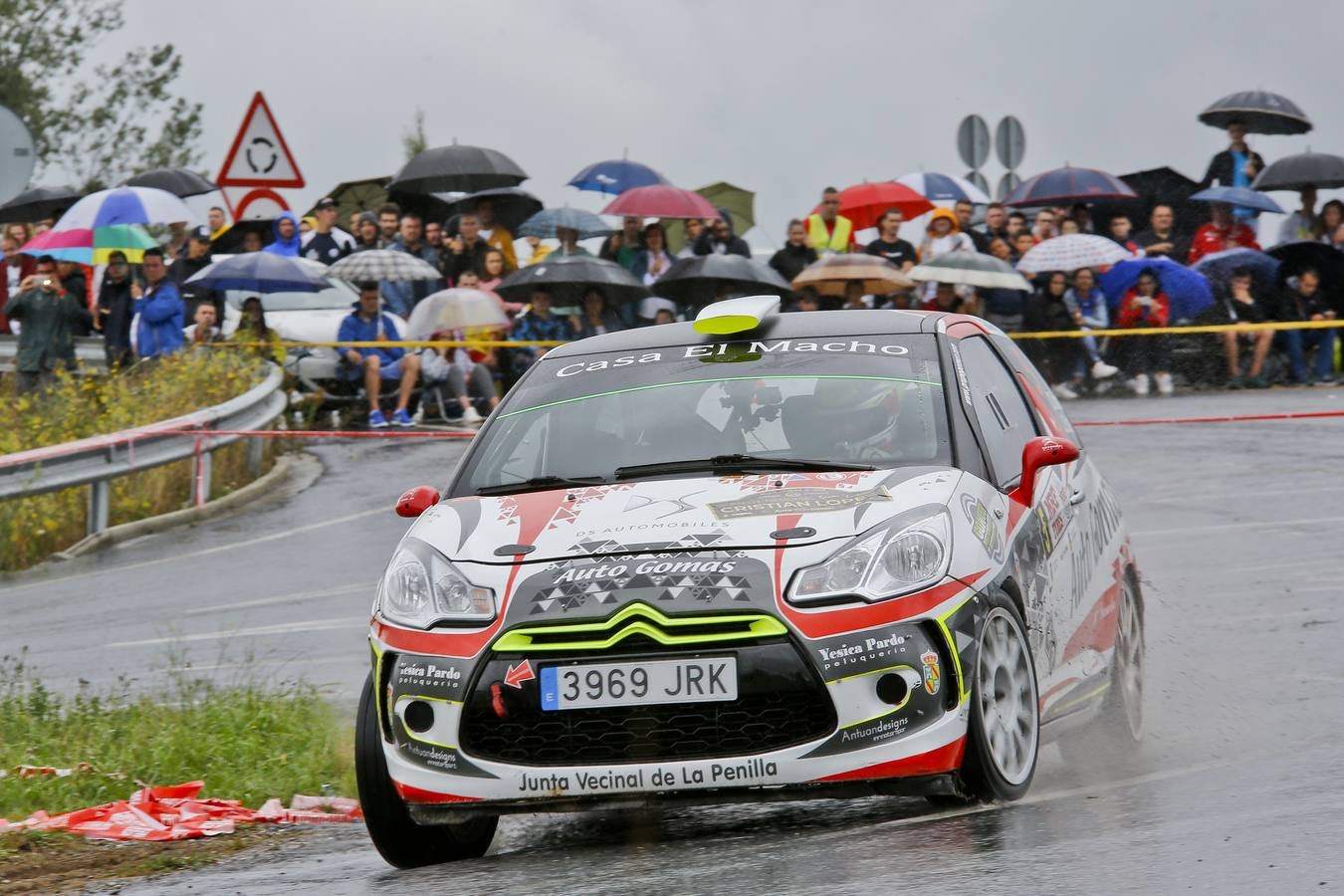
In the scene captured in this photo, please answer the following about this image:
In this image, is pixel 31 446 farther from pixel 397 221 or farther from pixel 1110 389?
pixel 1110 389

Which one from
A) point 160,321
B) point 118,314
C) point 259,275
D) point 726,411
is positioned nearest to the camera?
point 726,411

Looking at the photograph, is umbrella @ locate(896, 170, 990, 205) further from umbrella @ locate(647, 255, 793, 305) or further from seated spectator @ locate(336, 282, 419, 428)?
seated spectator @ locate(336, 282, 419, 428)

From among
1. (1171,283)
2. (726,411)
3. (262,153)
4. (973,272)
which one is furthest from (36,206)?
(726,411)

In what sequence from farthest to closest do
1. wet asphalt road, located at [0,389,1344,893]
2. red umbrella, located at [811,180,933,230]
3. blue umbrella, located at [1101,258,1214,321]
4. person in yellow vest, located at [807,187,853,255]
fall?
1. red umbrella, located at [811,180,933,230]
2. person in yellow vest, located at [807,187,853,255]
3. blue umbrella, located at [1101,258,1214,321]
4. wet asphalt road, located at [0,389,1344,893]

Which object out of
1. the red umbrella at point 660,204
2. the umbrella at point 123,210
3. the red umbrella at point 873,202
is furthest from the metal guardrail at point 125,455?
the red umbrella at point 873,202

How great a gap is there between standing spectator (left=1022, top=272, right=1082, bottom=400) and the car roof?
1474 centimetres

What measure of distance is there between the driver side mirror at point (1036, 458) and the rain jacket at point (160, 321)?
52.0 ft

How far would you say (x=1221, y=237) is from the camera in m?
23.8

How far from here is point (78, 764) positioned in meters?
8.98

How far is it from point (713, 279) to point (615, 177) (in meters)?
5.54

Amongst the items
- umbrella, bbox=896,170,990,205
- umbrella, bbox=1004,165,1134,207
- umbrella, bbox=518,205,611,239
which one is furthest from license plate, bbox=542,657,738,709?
umbrella, bbox=896,170,990,205

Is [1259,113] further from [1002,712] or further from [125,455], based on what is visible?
[1002,712]

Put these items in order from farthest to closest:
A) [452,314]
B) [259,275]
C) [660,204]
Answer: [660,204] → [259,275] → [452,314]

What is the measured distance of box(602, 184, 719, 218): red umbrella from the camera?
82.0 ft
